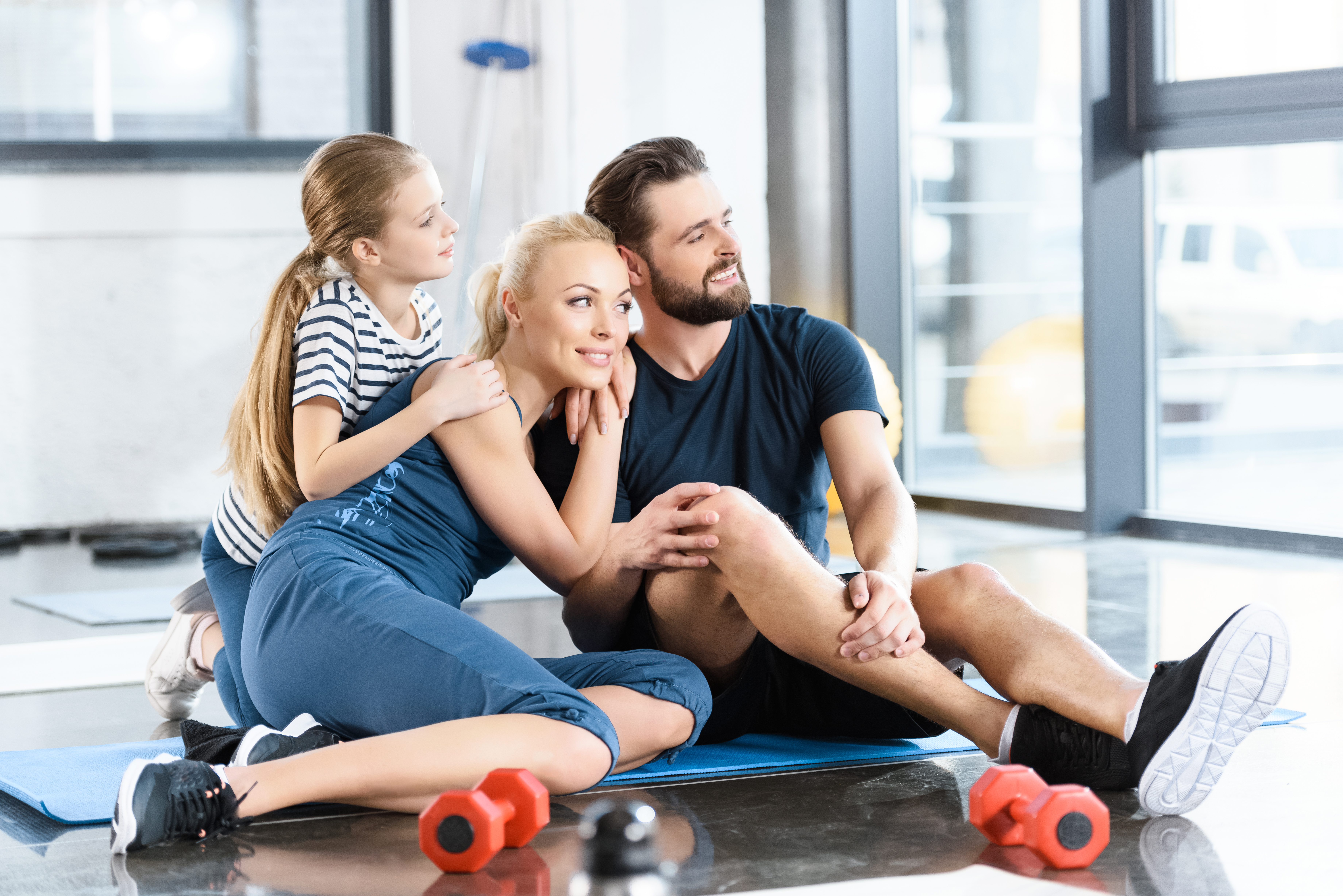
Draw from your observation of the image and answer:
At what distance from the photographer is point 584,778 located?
1.55 metres

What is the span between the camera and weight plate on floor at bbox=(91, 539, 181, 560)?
394 cm

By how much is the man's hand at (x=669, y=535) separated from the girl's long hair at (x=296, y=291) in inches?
18.7

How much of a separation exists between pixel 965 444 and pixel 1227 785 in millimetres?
3337

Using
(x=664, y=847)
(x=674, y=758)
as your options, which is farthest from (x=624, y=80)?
(x=664, y=847)

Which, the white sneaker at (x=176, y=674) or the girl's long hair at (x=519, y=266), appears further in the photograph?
the white sneaker at (x=176, y=674)

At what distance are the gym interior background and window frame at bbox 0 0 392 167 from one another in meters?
0.01

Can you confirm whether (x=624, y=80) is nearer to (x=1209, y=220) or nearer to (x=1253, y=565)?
(x=1209, y=220)

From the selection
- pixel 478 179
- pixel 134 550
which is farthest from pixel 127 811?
pixel 478 179

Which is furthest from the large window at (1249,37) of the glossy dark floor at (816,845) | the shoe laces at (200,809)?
the shoe laces at (200,809)

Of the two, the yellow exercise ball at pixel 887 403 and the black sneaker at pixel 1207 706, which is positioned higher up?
the yellow exercise ball at pixel 887 403

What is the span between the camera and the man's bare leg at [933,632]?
1603 millimetres

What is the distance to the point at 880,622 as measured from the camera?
1.59m

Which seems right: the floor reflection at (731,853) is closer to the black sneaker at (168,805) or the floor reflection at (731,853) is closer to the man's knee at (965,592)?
the black sneaker at (168,805)

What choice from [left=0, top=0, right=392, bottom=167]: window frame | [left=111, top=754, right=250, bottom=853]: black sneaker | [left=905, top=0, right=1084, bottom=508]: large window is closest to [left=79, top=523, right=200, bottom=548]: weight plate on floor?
[left=0, top=0, right=392, bottom=167]: window frame
